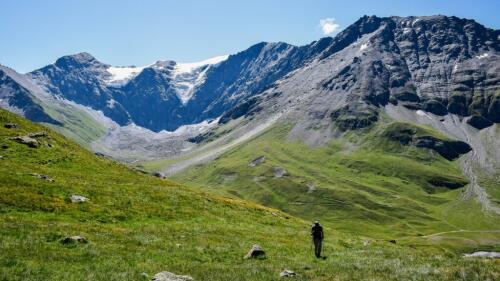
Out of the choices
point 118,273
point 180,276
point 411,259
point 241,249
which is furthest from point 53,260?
point 411,259

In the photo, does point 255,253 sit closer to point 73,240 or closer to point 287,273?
point 287,273

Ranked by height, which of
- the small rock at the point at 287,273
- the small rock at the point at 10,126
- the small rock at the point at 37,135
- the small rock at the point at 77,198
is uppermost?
the small rock at the point at 10,126

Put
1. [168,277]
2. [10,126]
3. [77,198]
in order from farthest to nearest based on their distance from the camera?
[10,126] < [77,198] < [168,277]

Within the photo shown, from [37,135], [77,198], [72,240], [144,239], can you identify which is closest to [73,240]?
[72,240]

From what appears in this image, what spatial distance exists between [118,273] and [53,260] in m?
3.70

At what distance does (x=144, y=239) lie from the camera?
107ft

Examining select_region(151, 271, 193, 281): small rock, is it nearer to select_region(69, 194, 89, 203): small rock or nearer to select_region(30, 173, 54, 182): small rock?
select_region(69, 194, 89, 203): small rock

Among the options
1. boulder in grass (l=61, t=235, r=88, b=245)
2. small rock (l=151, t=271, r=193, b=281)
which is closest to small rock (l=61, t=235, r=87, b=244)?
boulder in grass (l=61, t=235, r=88, b=245)

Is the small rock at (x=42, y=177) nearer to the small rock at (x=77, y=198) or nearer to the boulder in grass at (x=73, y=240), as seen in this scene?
the small rock at (x=77, y=198)

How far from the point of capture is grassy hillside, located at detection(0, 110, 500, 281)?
78.6ft

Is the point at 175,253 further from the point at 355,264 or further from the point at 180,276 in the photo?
the point at 355,264

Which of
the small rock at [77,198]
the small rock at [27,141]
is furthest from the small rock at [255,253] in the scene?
the small rock at [27,141]

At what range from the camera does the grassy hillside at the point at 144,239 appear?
23969 mm

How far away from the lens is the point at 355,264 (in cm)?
2992
